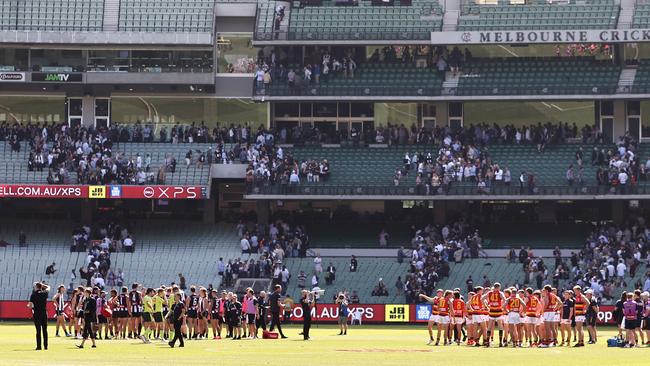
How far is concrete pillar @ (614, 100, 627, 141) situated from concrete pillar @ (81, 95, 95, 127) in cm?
2625

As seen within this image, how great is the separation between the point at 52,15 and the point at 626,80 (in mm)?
28618

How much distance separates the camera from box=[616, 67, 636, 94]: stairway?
72.7 metres

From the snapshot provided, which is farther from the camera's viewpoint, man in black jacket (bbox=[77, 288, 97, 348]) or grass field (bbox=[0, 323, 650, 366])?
man in black jacket (bbox=[77, 288, 97, 348])

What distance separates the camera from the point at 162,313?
4531 centimetres

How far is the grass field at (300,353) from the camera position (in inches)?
1373

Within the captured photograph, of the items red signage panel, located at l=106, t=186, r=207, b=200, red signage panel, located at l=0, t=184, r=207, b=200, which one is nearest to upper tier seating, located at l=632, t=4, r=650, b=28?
red signage panel, located at l=106, t=186, r=207, b=200

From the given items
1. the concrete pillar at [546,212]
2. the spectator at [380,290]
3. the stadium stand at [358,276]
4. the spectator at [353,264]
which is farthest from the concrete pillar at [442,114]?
the spectator at [380,290]

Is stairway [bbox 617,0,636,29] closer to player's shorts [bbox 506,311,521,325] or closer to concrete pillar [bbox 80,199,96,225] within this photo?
concrete pillar [bbox 80,199,96,225]

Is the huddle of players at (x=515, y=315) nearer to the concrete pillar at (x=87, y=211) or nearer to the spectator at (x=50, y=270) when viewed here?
the spectator at (x=50, y=270)

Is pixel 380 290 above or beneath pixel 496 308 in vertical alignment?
beneath

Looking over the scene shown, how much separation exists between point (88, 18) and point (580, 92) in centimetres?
2470

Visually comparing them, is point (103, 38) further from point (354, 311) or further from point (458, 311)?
point (458, 311)

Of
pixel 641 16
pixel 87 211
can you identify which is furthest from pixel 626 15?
pixel 87 211

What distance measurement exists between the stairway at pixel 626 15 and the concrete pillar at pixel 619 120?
402 centimetres
